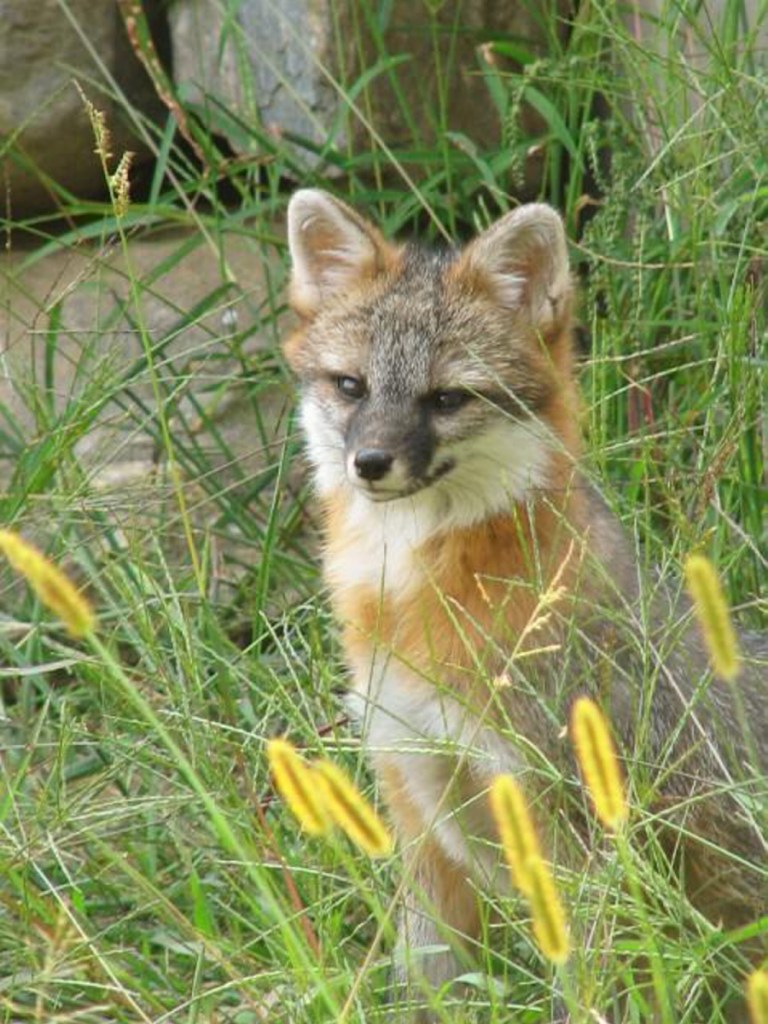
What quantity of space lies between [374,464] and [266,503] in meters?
1.32

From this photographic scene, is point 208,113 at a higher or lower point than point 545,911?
lower

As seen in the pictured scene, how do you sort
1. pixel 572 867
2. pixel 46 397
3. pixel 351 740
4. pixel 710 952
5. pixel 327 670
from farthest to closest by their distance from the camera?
pixel 46 397 → pixel 327 670 → pixel 351 740 → pixel 572 867 → pixel 710 952

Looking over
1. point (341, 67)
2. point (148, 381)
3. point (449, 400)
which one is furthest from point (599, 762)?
point (341, 67)

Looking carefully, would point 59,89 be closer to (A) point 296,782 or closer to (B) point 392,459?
(B) point 392,459

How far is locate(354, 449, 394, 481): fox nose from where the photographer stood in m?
3.17

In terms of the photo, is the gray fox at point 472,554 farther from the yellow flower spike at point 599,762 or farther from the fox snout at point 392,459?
the yellow flower spike at point 599,762

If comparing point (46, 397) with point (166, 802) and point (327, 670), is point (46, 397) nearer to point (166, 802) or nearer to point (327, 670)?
point (327, 670)

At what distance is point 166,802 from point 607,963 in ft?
2.47

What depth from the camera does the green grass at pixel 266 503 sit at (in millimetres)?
2797

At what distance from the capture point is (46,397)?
13.4 ft

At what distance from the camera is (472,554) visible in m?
3.23

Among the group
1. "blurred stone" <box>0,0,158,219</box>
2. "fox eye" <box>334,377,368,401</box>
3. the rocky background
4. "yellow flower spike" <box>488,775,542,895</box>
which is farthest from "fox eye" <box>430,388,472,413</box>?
"yellow flower spike" <box>488,775,542,895</box>

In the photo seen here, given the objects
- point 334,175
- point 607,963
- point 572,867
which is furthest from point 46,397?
point 607,963

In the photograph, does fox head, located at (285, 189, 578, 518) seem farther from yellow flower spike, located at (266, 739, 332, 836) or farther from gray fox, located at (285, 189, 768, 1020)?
yellow flower spike, located at (266, 739, 332, 836)
